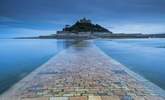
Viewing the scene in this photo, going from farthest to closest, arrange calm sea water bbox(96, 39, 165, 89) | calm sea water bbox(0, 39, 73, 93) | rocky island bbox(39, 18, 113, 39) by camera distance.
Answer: rocky island bbox(39, 18, 113, 39), calm sea water bbox(96, 39, 165, 89), calm sea water bbox(0, 39, 73, 93)

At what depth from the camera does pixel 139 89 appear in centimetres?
556

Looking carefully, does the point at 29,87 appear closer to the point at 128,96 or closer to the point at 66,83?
the point at 66,83

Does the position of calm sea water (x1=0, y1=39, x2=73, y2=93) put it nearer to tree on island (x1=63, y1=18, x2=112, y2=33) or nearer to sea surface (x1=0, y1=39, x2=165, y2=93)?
sea surface (x1=0, y1=39, x2=165, y2=93)

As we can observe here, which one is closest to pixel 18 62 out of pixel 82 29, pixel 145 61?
pixel 145 61

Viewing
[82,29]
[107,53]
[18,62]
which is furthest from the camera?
[82,29]

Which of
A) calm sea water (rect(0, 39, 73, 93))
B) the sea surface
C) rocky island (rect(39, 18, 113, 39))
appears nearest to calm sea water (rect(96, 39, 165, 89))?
the sea surface

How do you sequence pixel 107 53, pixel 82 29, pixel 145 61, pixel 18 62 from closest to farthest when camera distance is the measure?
pixel 145 61 → pixel 18 62 → pixel 107 53 → pixel 82 29

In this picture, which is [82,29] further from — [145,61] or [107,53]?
[145,61]

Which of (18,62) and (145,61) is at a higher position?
(145,61)

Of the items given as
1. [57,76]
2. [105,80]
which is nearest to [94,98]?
[105,80]

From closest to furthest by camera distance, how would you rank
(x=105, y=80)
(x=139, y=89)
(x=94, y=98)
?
1. (x=94, y=98)
2. (x=139, y=89)
3. (x=105, y=80)

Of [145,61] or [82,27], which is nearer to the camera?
[145,61]

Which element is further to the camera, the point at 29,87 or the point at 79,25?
the point at 79,25

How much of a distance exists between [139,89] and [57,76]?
8.73 feet
